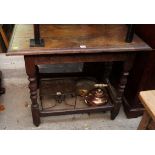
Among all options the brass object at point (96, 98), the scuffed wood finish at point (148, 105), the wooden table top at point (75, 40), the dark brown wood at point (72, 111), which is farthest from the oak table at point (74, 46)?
the scuffed wood finish at point (148, 105)

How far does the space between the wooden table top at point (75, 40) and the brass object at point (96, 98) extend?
506mm

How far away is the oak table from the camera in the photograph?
3.68 ft

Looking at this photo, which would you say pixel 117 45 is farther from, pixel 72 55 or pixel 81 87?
pixel 81 87

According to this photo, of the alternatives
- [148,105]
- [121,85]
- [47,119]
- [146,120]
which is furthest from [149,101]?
[47,119]

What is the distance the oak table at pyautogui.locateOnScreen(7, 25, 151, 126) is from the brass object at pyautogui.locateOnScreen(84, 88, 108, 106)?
248 millimetres

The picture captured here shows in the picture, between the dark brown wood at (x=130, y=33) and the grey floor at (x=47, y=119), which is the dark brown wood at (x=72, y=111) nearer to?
the grey floor at (x=47, y=119)

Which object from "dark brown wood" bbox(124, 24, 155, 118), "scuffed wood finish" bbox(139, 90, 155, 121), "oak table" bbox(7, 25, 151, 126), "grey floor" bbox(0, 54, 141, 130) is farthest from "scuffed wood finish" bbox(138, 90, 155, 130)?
"grey floor" bbox(0, 54, 141, 130)

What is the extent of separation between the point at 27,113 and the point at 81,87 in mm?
524

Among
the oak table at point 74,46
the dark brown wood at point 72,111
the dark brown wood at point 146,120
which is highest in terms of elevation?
the oak table at point 74,46

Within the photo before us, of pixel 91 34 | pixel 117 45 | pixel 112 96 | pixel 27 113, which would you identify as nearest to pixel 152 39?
pixel 117 45

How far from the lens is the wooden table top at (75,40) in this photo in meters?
1.11

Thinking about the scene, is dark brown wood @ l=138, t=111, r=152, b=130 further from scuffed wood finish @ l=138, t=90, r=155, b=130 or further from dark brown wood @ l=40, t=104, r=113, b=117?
dark brown wood @ l=40, t=104, r=113, b=117

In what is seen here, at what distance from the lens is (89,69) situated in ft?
6.50

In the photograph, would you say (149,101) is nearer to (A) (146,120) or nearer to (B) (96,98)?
(A) (146,120)
